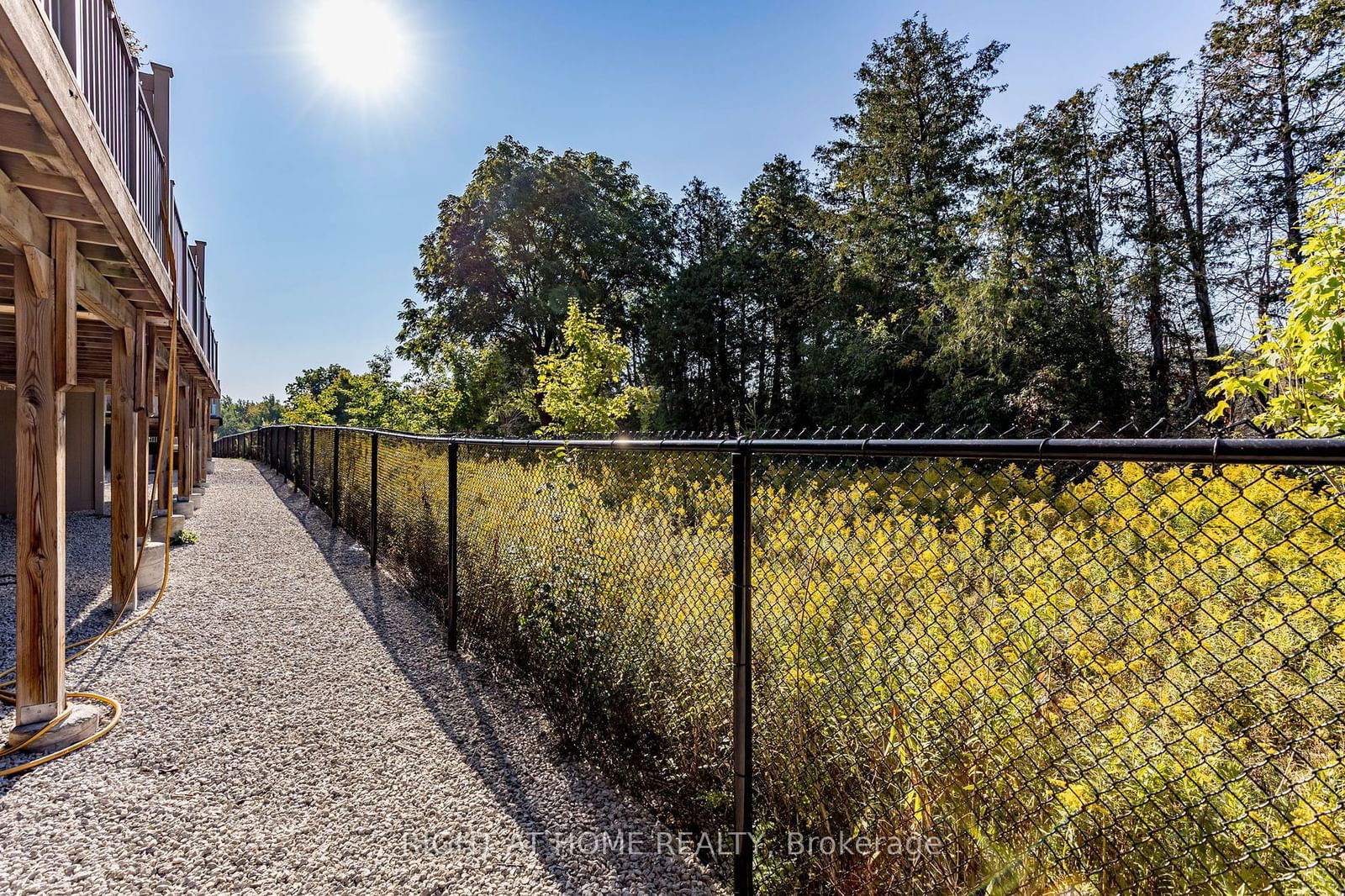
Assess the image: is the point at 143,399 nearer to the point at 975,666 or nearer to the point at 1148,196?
the point at 975,666

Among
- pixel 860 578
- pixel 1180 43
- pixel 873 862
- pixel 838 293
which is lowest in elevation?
pixel 873 862

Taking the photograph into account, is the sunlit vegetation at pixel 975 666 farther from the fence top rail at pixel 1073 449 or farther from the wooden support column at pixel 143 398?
the wooden support column at pixel 143 398

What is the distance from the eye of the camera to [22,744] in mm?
2820

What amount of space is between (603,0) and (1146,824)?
1007cm

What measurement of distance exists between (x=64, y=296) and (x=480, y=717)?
3024 millimetres

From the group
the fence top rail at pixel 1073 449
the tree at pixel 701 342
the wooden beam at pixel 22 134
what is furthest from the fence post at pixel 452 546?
the tree at pixel 701 342

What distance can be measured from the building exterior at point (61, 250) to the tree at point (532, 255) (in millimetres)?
18818

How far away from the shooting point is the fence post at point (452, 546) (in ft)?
13.4

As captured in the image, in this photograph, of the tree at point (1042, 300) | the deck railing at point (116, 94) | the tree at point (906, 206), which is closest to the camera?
the deck railing at point (116, 94)

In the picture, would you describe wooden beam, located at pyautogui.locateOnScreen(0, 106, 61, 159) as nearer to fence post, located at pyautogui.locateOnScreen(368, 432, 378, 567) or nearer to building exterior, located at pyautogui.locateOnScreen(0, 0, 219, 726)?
building exterior, located at pyautogui.locateOnScreen(0, 0, 219, 726)

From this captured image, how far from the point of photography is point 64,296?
314cm

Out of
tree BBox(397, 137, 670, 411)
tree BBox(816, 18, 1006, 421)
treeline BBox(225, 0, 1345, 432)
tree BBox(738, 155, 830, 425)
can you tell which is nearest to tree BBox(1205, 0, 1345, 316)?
treeline BBox(225, 0, 1345, 432)

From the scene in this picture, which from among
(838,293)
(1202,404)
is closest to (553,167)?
(838,293)

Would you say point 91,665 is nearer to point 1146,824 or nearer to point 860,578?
point 860,578
